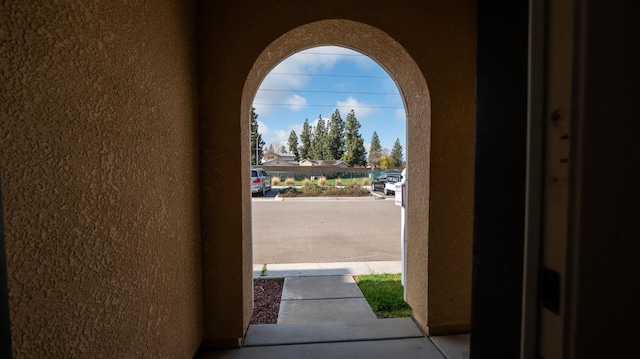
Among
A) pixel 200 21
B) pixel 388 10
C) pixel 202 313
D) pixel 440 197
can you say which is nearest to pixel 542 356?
pixel 440 197

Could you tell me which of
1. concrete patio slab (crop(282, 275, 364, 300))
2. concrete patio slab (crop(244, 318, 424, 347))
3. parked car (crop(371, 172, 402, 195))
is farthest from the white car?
concrete patio slab (crop(244, 318, 424, 347))

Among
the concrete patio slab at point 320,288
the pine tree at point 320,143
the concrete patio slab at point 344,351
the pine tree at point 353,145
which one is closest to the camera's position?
the concrete patio slab at point 344,351

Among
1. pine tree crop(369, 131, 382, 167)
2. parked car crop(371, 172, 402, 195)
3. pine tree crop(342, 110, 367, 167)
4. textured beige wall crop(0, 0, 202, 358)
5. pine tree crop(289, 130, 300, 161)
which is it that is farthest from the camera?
pine tree crop(369, 131, 382, 167)

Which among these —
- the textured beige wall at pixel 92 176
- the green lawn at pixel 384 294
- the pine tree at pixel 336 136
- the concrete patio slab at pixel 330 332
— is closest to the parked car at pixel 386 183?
the green lawn at pixel 384 294

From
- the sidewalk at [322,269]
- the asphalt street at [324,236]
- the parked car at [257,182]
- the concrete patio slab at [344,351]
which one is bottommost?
the asphalt street at [324,236]

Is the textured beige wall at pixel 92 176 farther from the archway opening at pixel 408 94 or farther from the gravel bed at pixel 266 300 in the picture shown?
the gravel bed at pixel 266 300

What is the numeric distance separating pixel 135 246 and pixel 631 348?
192cm

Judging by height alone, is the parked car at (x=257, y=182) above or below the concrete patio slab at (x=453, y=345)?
above

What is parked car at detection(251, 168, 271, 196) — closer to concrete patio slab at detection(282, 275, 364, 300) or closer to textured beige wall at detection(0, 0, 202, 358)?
concrete patio slab at detection(282, 275, 364, 300)

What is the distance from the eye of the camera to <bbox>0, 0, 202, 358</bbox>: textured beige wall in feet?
3.16

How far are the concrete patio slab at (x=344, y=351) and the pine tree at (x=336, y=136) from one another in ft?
144

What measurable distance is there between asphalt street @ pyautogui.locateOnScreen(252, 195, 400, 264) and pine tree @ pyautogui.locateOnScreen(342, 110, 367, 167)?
32470mm

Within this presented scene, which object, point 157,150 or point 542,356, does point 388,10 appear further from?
point 542,356

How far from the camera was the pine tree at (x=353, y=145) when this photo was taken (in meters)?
45.0
